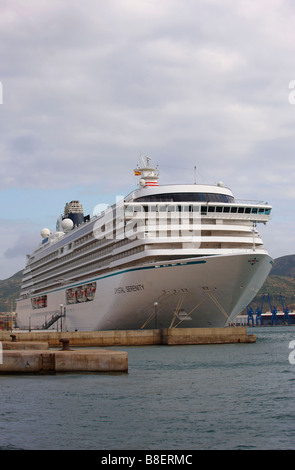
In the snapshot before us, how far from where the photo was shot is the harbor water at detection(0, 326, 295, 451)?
16.2 m

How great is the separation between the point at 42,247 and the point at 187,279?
2115 inches

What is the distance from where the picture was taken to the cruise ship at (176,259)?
5016 centimetres

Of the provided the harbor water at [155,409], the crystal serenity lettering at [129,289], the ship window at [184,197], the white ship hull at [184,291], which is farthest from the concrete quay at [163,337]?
the harbor water at [155,409]

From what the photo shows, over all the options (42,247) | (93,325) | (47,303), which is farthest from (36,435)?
(42,247)

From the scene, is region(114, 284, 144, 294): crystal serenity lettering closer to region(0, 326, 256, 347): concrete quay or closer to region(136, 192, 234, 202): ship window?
region(0, 326, 256, 347): concrete quay

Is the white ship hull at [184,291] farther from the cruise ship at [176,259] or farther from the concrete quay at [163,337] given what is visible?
the concrete quay at [163,337]

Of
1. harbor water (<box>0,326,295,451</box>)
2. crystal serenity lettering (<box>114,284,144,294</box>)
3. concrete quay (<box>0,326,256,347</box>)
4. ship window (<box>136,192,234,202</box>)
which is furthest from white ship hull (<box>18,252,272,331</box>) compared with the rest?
harbor water (<box>0,326,295,451</box>)

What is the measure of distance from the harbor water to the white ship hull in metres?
16.2

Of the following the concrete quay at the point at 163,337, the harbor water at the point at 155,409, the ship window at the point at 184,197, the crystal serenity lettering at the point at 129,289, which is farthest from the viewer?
the ship window at the point at 184,197

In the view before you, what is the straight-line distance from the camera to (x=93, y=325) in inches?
2506

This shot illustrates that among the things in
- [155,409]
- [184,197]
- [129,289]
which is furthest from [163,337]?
[155,409]

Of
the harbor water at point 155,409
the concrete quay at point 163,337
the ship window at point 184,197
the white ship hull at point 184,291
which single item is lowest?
the harbor water at point 155,409

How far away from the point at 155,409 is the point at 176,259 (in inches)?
1236

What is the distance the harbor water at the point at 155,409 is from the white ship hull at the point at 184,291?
16203mm
